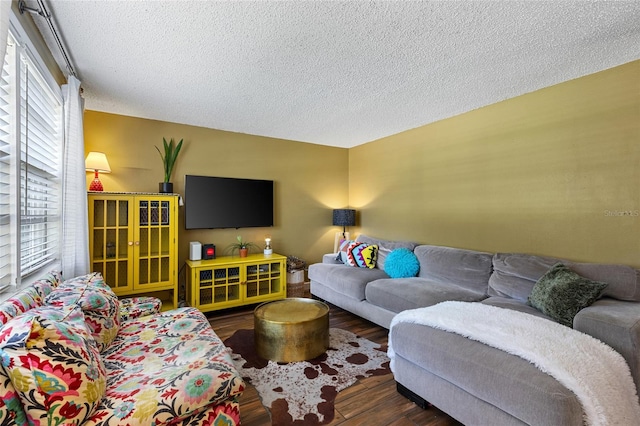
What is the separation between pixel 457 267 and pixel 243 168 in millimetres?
2981

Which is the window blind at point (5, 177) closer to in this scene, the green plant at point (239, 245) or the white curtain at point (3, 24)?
the white curtain at point (3, 24)

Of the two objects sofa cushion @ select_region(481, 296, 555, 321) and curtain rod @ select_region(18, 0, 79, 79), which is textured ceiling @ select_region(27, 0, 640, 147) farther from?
sofa cushion @ select_region(481, 296, 555, 321)

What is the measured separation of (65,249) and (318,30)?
2.54 meters

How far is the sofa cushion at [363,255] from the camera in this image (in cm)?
363

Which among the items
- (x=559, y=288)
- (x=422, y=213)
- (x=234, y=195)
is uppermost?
(x=234, y=195)

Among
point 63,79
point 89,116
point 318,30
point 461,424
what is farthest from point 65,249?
point 461,424

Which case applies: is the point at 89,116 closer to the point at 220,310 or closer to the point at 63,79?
the point at 63,79

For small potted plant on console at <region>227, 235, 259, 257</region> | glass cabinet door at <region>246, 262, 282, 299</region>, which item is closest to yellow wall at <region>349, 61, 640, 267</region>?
glass cabinet door at <region>246, 262, 282, 299</region>

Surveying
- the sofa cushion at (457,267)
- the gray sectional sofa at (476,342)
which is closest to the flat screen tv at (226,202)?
the gray sectional sofa at (476,342)

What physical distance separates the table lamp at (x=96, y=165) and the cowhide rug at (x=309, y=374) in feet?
6.99

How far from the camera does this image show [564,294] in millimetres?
1977

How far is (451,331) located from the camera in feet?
5.62

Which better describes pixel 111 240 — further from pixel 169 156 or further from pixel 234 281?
pixel 234 281

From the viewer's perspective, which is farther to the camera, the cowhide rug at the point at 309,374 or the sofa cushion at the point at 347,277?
the sofa cushion at the point at 347,277
